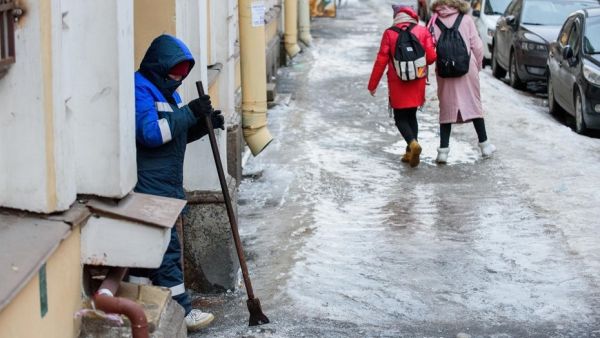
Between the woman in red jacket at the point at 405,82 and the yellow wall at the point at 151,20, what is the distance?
14.5 ft

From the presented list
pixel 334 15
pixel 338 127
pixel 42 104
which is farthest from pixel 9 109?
pixel 334 15

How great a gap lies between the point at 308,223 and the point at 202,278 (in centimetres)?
178

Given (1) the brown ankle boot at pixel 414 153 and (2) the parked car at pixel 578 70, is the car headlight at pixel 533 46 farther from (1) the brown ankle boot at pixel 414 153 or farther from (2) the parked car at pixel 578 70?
(1) the brown ankle boot at pixel 414 153

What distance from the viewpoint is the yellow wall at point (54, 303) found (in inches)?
162

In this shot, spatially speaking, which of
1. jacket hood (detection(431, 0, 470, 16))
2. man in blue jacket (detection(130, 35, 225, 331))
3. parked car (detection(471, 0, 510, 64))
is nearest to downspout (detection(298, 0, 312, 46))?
parked car (detection(471, 0, 510, 64))

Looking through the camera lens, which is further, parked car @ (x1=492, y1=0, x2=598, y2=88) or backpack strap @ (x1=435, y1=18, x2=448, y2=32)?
parked car @ (x1=492, y1=0, x2=598, y2=88)

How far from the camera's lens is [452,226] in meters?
9.01

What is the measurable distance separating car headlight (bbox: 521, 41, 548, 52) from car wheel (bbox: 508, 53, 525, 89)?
32 cm

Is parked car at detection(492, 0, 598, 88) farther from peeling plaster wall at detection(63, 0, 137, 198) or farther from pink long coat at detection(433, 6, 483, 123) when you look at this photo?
peeling plaster wall at detection(63, 0, 137, 198)

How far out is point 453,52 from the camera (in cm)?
1127

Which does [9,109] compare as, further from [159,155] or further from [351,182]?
[351,182]

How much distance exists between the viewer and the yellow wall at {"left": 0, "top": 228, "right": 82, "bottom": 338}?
4113 mm

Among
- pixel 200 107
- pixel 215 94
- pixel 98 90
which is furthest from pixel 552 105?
pixel 98 90

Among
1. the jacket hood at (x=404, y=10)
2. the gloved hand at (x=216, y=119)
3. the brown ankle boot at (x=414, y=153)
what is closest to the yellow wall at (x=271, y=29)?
the jacket hood at (x=404, y=10)
